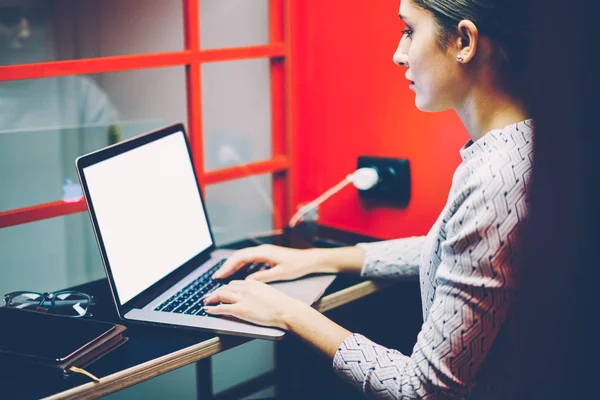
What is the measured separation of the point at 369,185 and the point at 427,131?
21cm

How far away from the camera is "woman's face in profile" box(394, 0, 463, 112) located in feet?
3.49

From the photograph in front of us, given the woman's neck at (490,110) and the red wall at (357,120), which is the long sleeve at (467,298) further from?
the red wall at (357,120)

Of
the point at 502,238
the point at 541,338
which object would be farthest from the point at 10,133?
the point at 541,338

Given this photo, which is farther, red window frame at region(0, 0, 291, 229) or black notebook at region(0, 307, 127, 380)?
red window frame at region(0, 0, 291, 229)

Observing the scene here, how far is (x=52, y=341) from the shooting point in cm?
101

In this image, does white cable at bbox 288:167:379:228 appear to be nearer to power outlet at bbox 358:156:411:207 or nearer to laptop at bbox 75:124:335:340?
power outlet at bbox 358:156:411:207

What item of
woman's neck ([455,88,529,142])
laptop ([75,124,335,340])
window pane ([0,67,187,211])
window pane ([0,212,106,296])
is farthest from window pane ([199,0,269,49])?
woman's neck ([455,88,529,142])

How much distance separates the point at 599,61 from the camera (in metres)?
A: 0.34

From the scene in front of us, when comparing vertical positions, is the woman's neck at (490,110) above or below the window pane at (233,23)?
below

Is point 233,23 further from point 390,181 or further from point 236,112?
point 390,181

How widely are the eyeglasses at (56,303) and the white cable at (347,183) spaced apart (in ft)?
2.41

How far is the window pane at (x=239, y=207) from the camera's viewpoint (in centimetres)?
183

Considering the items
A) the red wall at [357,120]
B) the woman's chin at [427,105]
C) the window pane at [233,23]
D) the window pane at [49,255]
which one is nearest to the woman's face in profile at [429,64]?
the woman's chin at [427,105]

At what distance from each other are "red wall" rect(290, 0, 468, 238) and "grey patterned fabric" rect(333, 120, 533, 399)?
1.93ft
